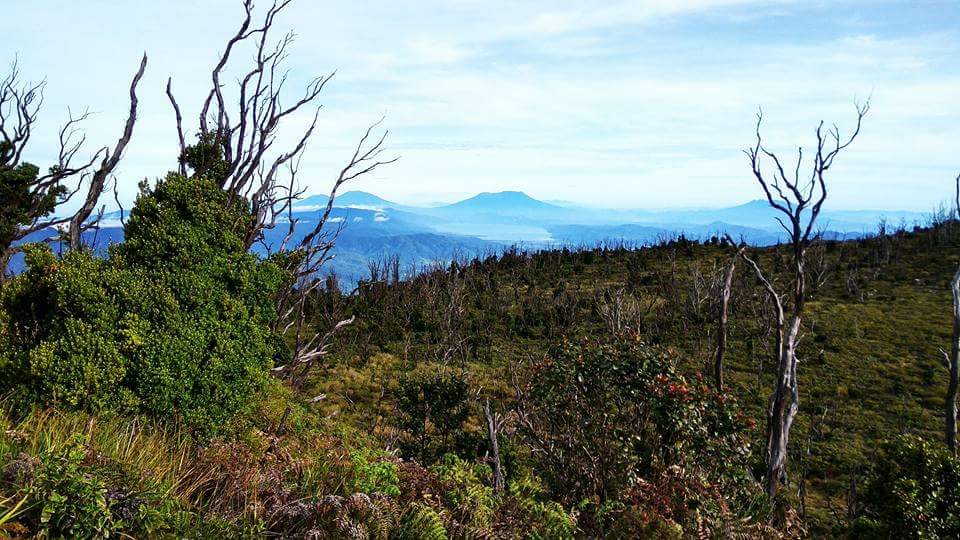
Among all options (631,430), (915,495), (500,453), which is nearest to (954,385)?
(915,495)

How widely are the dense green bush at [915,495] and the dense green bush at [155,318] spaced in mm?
9019


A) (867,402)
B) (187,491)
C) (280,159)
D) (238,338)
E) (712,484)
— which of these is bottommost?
(867,402)

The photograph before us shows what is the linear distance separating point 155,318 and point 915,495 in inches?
409

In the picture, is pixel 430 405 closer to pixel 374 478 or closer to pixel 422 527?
pixel 374 478

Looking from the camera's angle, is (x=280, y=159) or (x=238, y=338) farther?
(x=280, y=159)

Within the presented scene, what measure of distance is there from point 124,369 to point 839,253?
45487 millimetres

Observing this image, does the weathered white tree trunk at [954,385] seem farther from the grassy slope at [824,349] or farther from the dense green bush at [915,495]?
the dense green bush at [915,495]

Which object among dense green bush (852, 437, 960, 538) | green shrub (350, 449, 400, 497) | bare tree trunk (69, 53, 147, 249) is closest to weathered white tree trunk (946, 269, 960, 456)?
dense green bush (852, 437, 960, 538)

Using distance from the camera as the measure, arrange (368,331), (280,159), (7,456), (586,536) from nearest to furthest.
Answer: (7,456) → (586,536) → (280,159) → (368,331)

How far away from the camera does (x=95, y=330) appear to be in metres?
6.43

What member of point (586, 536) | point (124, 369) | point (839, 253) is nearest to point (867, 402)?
point (586, 536)

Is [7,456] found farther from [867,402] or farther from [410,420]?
[867,402]

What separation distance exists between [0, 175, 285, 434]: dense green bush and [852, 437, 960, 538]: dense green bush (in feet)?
29.6

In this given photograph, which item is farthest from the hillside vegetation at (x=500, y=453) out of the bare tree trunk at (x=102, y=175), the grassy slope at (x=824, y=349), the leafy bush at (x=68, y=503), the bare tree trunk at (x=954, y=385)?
the bare tree trunk at (x=102, y=175)
